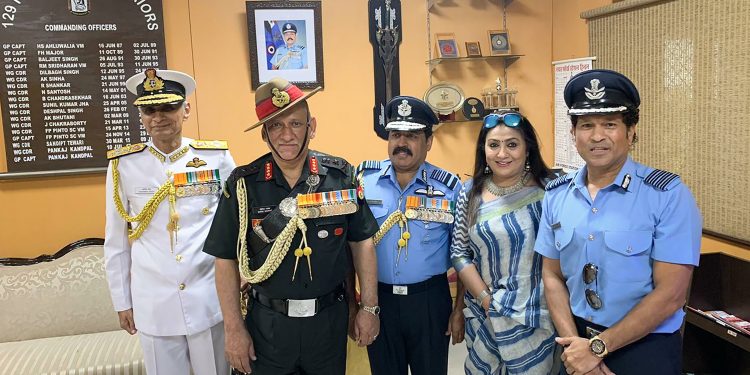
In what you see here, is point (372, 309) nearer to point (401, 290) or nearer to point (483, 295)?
point (401, 290)

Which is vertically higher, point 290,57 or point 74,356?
point 290,57

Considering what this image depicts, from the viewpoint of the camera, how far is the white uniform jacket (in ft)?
6.82

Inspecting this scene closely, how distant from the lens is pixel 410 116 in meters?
2.18

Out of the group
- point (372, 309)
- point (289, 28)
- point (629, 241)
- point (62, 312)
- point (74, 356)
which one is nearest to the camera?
Answer: point (629, 241)

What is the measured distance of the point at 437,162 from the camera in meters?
3.85

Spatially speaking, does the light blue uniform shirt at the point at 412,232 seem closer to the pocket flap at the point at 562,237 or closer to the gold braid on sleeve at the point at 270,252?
the gold braid on sleeve at the point at 270,252

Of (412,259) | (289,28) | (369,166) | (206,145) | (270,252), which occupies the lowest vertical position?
(412,259)

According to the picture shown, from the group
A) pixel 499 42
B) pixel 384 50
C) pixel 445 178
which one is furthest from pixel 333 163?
pixel 499 42

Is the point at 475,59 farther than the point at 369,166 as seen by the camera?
Yes

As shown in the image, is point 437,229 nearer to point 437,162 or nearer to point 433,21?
point 437,162

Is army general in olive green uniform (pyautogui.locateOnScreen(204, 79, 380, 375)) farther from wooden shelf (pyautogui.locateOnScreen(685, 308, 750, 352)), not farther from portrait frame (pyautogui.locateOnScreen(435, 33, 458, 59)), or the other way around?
portrait frame (pyautogui.locateOnScreen(435, 33, 458, 59))

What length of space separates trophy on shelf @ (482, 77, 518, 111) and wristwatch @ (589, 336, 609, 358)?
2.42 m

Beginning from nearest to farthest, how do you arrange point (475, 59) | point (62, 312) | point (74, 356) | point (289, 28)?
point (74, 356) < point (62, 312) < point (289, 28) < point (475, 59)

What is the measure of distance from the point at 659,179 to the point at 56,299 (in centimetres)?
312
